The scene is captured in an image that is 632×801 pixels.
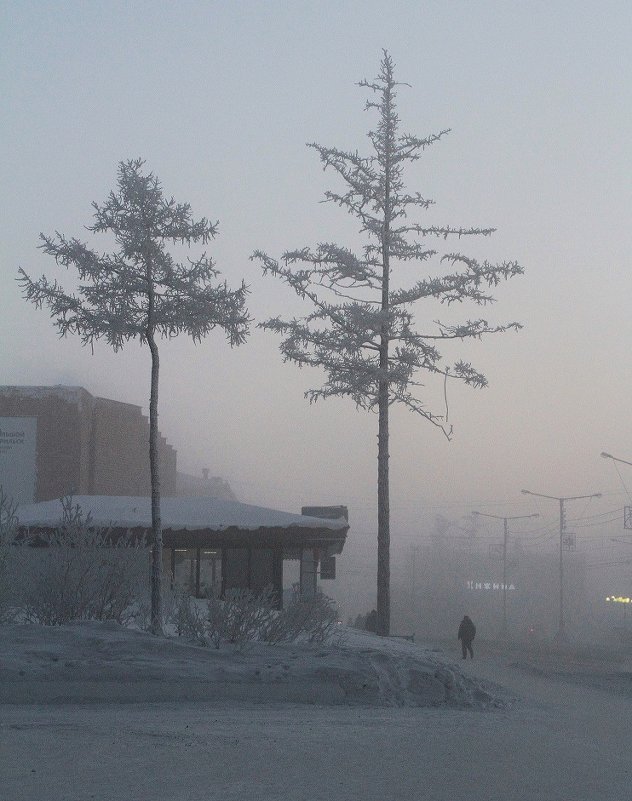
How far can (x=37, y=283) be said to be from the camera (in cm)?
1703

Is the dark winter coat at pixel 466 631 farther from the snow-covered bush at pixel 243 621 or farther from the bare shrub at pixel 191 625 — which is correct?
the bare shrub at pixel 191 625

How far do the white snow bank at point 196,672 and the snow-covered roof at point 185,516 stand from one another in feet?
51.9

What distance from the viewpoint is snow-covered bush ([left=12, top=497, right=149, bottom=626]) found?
46.9 feet

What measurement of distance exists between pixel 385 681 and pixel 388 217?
1825 cm

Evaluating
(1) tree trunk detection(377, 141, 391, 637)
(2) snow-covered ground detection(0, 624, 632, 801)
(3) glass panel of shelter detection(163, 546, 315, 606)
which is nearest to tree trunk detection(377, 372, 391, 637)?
(1) tree trunk detection(377, 141, 391, 637)

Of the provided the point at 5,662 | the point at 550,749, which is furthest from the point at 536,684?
the point at 5,662

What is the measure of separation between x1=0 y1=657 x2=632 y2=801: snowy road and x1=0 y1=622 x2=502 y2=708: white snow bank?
0.28 metres

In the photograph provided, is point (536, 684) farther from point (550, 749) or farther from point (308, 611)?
point (550, 749)

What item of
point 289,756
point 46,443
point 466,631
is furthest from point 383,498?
point 46,443

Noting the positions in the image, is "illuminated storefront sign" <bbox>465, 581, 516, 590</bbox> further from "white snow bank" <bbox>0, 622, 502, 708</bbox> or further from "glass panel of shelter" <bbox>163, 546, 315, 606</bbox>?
"white snow bank" <bbox>0, 622, 502, 708</bbox>

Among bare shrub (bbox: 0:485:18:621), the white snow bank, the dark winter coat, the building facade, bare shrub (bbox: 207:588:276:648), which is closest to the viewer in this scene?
the white snow bank

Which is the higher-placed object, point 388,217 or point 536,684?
point 388,217

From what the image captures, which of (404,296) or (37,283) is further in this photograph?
(404,296)

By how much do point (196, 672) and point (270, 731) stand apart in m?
2.33
